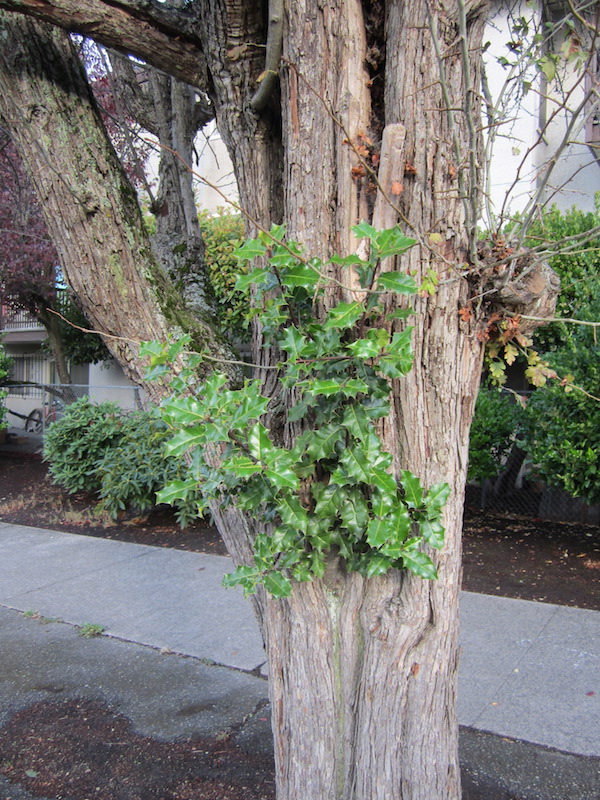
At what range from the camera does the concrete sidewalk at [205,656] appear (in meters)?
3.76

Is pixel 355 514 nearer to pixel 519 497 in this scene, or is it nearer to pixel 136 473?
pixel 136 473

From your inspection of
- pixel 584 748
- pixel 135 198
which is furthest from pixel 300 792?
pixel 135 198

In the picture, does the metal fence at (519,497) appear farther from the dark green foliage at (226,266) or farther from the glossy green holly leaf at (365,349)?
the glossy green holly leaf at (365,349)

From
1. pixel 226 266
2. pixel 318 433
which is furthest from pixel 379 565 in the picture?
pixel 226 266

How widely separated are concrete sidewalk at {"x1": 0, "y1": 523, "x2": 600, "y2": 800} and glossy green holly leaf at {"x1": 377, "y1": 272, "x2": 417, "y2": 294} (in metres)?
2.35

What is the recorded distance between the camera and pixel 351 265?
2.23 metres

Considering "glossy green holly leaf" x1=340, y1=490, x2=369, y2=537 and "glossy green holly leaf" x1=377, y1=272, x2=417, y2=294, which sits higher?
"glossy green holly leaf" x1=377, y1=272, x2=417, y2=294

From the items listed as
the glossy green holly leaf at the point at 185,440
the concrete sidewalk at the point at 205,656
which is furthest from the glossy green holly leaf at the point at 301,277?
the concrete sidewalk at the point at 205,656

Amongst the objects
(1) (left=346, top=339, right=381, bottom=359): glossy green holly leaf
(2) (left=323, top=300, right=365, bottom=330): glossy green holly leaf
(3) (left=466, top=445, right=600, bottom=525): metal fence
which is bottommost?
(3) (left=466, top=445, right=600, bottom=525): metal fence

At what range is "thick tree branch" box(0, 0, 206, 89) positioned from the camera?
2578mm

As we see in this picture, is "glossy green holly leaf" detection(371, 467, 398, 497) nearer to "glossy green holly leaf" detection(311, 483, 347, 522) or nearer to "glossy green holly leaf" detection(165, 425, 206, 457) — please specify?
"glossy green holly leaf" detection(311, 483, 347, 522)

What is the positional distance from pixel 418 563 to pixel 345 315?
0.84 metres

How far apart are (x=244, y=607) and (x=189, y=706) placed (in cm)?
154

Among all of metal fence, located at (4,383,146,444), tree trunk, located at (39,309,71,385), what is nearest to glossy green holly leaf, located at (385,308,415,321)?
metal fence, located at (4,383,146,444)
